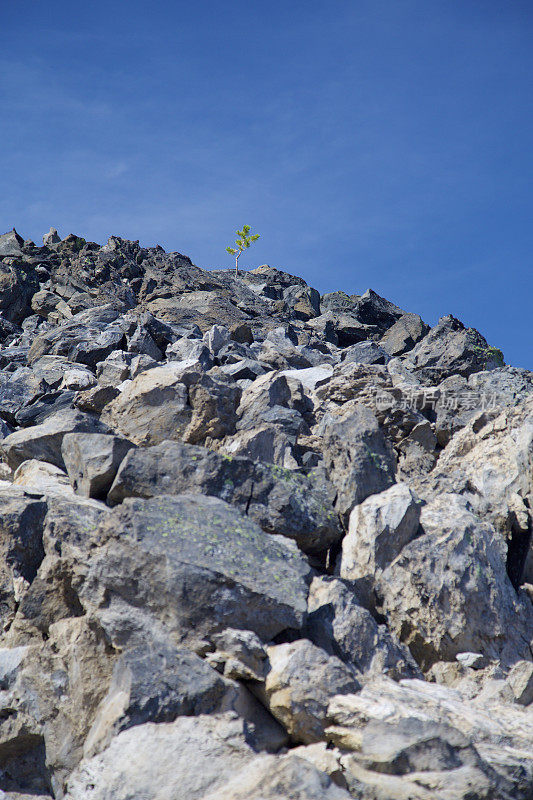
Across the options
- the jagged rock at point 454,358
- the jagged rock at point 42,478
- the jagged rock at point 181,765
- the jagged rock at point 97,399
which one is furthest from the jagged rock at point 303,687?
the jagged rock at point 454,358

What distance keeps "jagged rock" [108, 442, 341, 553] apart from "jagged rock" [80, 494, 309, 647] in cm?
159

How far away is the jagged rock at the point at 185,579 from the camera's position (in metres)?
10.1

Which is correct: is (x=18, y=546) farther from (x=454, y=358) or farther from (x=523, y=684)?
(x=454, y=358)

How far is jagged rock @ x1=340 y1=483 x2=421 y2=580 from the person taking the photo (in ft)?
41.5

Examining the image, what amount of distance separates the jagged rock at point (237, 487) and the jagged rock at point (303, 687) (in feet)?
12.9

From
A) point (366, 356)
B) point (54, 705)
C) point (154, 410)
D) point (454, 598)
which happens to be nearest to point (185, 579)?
point (54, 705)

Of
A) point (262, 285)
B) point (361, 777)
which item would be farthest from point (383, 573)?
point (262, 285)

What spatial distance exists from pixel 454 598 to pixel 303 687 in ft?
13.7

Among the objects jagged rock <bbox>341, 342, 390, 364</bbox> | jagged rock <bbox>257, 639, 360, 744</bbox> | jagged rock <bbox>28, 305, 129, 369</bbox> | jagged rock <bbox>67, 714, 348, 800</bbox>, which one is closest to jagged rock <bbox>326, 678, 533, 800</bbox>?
jagged rock <bbox>257, 639, 360, 744</bbox>

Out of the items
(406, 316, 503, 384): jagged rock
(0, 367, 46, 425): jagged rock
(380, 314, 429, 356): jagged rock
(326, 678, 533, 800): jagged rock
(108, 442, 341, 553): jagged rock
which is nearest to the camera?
(326, 678, 533, 800): jagged rock

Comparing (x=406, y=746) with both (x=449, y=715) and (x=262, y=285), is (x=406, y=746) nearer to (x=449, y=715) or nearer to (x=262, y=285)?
(x=449, y=715)

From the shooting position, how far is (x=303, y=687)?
9.00 meters

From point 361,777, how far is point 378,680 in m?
2.53

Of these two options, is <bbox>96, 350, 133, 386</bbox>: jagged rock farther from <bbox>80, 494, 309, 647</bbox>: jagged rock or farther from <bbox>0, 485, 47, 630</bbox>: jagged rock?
<bbox>80, 494, 309, 647</bbox>: jagged rock
